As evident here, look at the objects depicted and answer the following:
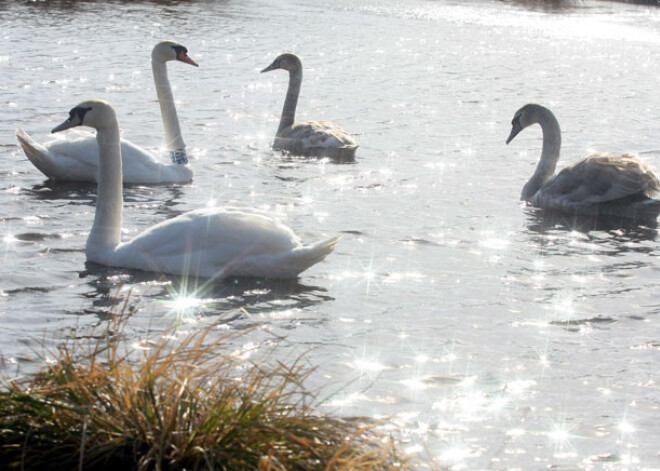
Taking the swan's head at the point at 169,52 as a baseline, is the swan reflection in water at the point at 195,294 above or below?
below

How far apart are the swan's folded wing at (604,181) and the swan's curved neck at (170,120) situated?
394 cm

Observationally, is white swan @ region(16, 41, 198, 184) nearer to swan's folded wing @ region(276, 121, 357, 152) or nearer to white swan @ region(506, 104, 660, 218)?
swan's folded wing @ region(276, 121, 357, 152)

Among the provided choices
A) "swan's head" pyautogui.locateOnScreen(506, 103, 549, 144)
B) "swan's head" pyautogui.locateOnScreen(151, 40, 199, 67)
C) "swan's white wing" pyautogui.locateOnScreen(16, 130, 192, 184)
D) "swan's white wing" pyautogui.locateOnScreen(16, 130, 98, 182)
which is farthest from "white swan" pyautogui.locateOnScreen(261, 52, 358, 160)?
"swan's white wing" pyautogui.locateOnScreen(16, 130, 98, 182)

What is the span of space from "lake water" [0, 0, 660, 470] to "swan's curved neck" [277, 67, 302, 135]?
386mm

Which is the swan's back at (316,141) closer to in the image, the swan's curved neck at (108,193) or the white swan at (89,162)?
the white swan at (89,162)

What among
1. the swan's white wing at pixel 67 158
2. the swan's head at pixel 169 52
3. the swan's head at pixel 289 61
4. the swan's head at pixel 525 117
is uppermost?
the swan's head at pixel 169 52

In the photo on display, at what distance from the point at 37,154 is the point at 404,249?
13.4 feet

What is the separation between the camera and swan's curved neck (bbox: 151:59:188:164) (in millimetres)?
11727

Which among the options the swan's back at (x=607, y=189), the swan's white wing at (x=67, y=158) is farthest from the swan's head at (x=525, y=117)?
the swan's white wing at (x=67, y=158)

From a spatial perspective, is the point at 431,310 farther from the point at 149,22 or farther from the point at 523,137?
the point at 149,22

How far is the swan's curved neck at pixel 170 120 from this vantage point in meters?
11.7

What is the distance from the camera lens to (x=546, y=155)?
12.4 metres

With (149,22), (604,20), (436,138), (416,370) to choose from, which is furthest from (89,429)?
(604,20)

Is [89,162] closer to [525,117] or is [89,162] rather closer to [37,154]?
[37,154]
